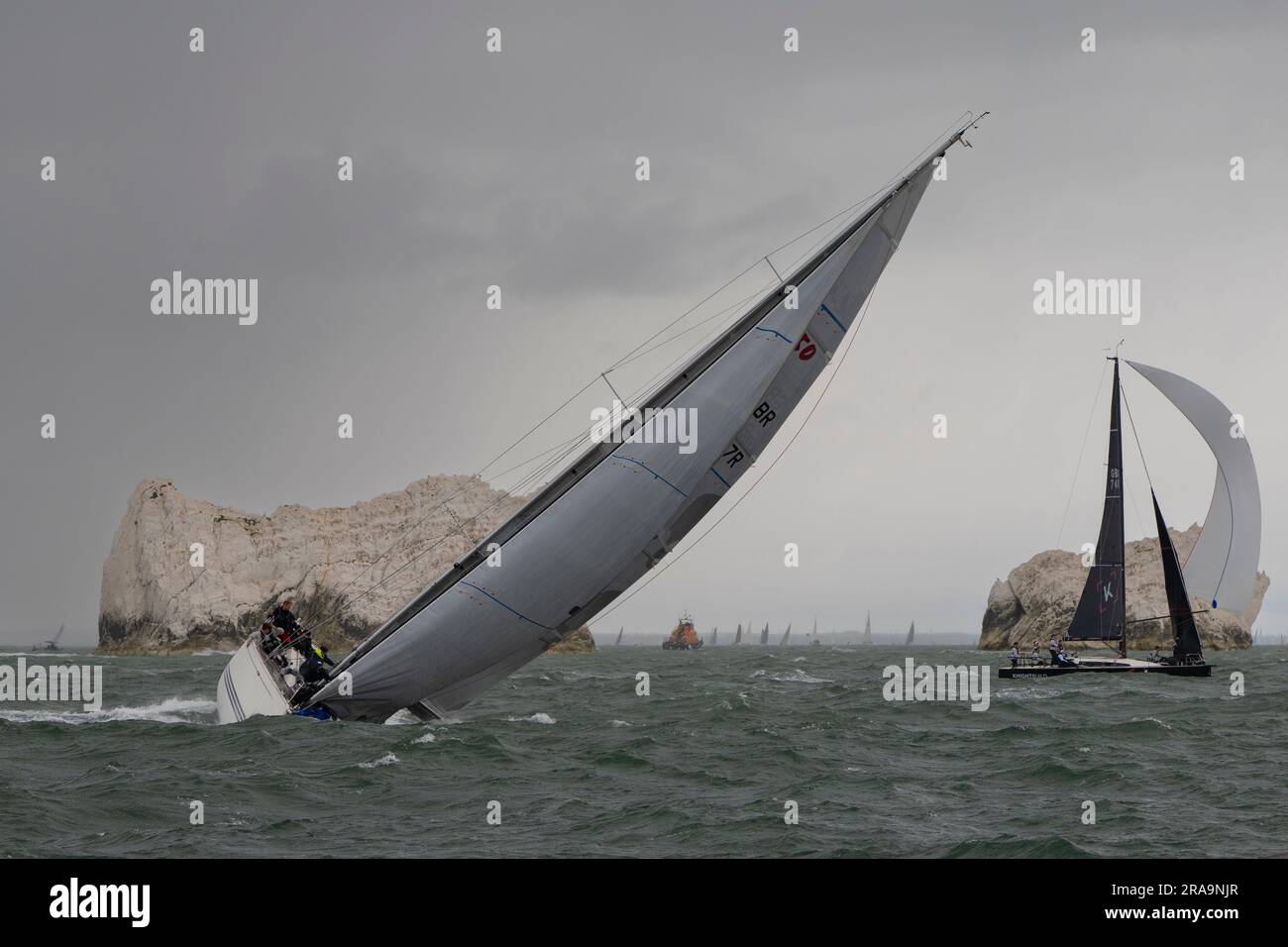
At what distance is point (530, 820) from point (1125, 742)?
11.8 meters

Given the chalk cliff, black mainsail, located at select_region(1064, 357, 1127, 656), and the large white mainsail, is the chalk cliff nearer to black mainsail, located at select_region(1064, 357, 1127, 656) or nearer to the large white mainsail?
black mainsail, located at select_region(1064, 357, 1127, 656)

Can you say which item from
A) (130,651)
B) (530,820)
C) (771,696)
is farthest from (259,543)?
(530,820)

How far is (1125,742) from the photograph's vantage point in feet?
68.3

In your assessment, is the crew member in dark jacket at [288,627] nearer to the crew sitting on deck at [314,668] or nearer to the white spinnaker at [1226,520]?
the crew sitting on deck at [314,668]

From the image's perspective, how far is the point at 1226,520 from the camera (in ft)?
155

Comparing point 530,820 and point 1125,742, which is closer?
point 530,820

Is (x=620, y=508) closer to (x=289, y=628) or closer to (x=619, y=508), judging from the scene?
(x=619, y=508)

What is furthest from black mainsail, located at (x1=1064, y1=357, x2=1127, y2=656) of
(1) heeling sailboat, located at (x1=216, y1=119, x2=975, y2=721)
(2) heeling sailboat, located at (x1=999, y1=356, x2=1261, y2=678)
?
(1) heeling sailboat, located at (x1=216, y1=119, x2=975, y2=721)

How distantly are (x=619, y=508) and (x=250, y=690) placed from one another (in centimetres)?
781

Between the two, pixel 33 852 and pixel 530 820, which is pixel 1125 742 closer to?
pixel 530 820

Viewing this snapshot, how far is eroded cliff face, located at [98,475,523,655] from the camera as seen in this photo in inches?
3588

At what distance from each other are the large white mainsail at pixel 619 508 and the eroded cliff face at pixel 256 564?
221ft

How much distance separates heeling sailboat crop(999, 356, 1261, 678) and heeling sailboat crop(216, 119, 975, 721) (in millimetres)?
23598
